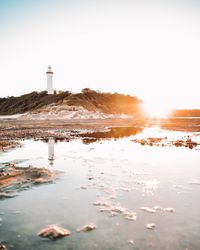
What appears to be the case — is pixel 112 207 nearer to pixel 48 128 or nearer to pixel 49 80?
pixel 48 128

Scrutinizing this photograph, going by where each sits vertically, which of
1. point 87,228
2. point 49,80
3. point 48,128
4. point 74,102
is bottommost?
point 87,228

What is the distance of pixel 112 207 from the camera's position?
10078 mm

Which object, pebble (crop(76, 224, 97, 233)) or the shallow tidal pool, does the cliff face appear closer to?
the shallow tidal pool

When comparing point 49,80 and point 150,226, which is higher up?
point 49,80

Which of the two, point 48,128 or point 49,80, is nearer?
point 48,128

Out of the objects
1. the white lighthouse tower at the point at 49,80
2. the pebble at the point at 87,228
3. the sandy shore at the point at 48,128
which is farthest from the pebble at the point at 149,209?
the white lighthouse tower at the point at 49,80

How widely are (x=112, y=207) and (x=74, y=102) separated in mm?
117545

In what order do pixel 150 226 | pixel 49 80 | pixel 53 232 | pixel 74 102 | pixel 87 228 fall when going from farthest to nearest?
pixel 49 80 → pixel 74 102 → pixel 150 226 → pixel 87 228 → pixel 53 232

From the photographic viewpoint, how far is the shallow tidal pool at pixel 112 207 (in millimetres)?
7566

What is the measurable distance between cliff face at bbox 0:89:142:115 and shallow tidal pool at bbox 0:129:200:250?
351ft

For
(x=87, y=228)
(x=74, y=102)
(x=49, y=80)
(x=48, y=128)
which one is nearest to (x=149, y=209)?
(x=87, y=228)

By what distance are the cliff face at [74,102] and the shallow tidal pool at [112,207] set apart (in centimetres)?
10711

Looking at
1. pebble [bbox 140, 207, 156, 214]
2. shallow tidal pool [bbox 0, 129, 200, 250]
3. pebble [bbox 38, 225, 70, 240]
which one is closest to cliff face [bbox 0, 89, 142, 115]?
shallow tidal pool [bbox 0, 129, 200, 250]

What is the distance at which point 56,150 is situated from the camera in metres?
24.4
